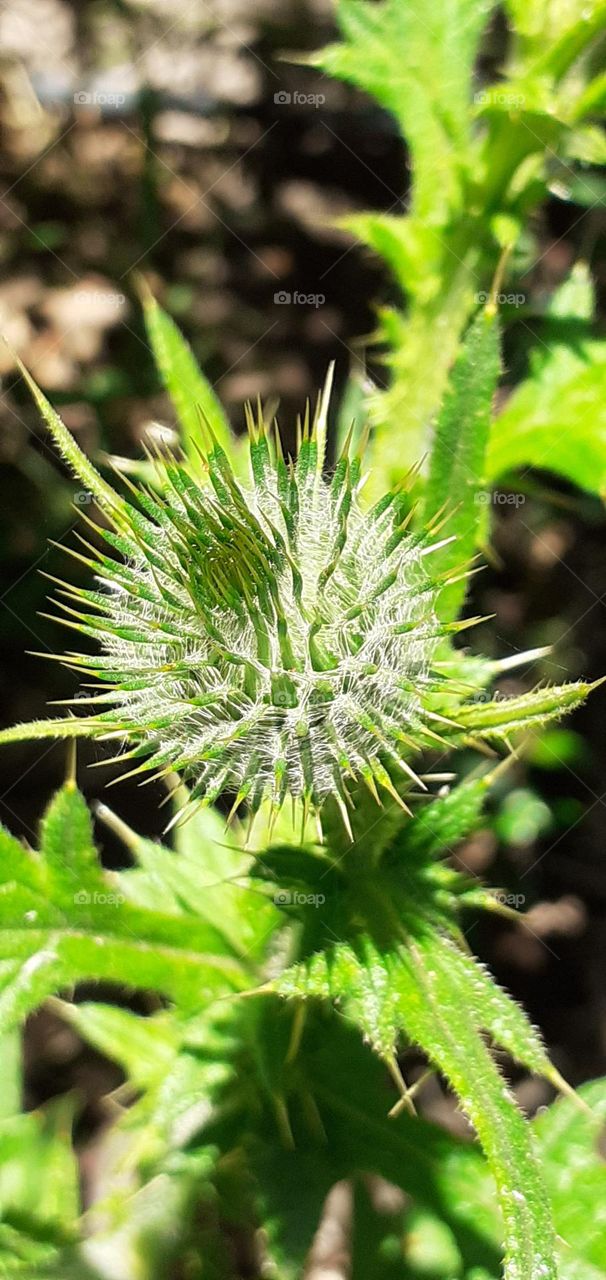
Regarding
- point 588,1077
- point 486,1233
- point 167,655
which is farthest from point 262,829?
point 588,1077

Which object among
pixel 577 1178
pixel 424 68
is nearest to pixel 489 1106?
pixel 577 1178

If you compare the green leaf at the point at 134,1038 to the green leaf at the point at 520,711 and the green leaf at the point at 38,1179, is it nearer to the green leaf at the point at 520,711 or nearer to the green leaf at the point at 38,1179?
the green leaf at the point at 38,1179

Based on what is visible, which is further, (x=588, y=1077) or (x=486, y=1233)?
(x=588, y=1077)

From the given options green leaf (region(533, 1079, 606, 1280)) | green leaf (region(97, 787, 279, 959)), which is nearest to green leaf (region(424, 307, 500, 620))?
green leaf (region(97, 787, 279, 959))

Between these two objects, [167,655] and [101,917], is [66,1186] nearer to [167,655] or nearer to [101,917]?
[101,917]

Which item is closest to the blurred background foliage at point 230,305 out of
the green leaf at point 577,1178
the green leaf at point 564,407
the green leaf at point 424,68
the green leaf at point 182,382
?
the green leaf at point 564,407
